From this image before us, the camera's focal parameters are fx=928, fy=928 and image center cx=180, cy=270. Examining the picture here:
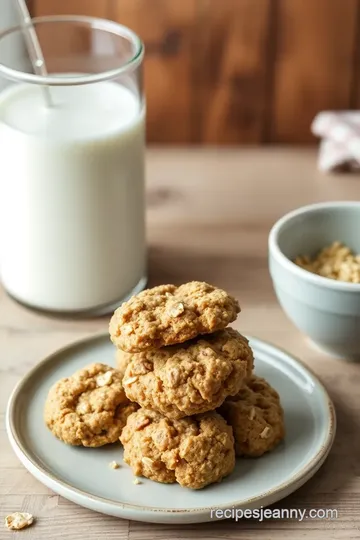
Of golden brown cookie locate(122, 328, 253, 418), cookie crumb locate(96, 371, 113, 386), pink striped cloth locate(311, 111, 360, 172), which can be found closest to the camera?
golden brown cookie locate(122, 328, 253, 418)

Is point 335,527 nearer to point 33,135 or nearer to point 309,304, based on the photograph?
point 309,304

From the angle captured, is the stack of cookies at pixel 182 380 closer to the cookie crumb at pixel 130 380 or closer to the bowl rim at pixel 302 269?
the cookie crumb at pixel 130 380

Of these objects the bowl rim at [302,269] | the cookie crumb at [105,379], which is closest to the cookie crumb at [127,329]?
the cookie crumb at [105,379]

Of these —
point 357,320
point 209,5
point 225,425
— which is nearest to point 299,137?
point 209,5

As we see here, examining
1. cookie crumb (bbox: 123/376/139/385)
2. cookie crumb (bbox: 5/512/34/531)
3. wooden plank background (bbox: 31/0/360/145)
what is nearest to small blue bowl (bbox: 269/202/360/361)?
cookie crumb (bbox: 123/376/139/385)

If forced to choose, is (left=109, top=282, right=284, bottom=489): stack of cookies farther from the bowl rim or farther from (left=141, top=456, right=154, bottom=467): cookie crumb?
the bowl rim

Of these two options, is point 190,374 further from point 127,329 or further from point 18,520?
point 18,520

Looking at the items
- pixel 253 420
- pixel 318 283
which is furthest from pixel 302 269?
pixel 253 420
